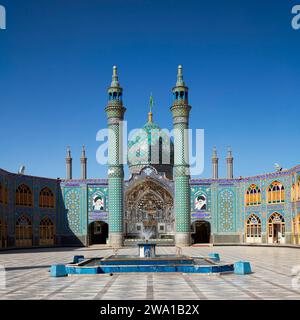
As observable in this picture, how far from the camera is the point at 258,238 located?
3744 centimetres

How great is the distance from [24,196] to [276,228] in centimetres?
1765

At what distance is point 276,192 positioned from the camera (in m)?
36.2

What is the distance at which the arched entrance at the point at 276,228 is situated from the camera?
35.7m

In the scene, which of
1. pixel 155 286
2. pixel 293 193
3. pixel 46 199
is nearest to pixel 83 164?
pixel 46 199

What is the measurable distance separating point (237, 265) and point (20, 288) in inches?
274

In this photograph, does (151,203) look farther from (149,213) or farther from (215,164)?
(215,164)

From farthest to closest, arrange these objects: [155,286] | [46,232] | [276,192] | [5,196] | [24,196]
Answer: [46,232] < [24,196] < [276,192] < [5,196] < [155,286]

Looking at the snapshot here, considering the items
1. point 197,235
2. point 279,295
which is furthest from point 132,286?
point 197,235

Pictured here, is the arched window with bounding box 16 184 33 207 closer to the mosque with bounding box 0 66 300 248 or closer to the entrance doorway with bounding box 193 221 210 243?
the mosque with bounding box 0 66 300 248

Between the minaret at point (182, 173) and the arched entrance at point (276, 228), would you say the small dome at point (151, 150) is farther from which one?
the arched entrance at point (276, 228)

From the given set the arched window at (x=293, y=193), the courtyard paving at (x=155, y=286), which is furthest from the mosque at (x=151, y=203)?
the courtyard paving at (x=155, y=286)

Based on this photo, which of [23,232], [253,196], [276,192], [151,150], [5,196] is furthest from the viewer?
[151,150]

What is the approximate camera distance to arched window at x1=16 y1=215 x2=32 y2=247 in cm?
3550

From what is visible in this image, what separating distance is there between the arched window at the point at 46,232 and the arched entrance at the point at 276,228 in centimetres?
1556
